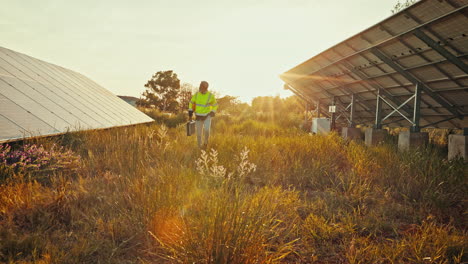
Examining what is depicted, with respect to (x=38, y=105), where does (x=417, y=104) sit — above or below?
above

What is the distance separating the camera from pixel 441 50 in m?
6.39

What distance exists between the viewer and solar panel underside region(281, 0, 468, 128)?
6.02 metres

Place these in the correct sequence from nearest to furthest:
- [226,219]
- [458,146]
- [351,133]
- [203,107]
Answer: [226,219] < [458,146] < [203,107] < [351,133]

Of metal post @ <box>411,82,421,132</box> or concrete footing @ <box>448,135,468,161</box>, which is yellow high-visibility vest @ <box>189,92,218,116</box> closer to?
metal post @ <box>411,82,421,132</box>

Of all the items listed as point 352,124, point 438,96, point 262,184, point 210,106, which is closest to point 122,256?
point 262,184

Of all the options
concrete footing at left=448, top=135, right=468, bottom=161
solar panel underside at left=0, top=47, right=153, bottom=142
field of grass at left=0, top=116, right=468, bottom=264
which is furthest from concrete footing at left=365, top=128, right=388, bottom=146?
solar panel underside at left=0, top=47, right=153, bottom=142

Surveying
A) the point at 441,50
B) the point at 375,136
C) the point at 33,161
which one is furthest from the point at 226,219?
the point at 375,136

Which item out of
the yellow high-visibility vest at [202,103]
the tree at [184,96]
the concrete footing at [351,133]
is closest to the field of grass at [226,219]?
the yellow high-visibility vest at [202,103]

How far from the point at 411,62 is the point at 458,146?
276cm

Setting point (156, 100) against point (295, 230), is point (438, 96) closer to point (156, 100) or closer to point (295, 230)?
point (295, 230)

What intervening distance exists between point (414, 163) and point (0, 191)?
727cm

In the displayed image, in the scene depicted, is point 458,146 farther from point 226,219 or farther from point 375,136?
point 226,219

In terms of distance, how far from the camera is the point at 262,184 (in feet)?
16.2

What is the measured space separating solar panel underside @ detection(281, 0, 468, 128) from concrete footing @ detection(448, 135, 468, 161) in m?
1.51
